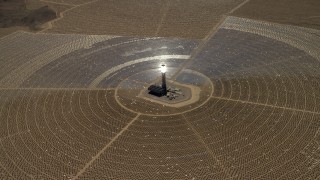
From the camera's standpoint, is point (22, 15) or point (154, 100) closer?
point (154, 100)

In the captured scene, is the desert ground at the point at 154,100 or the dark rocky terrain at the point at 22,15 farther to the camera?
the dark rocky terrain at the point at 22,15

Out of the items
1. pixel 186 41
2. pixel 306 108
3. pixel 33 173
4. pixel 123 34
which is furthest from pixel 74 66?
pixel 306 108

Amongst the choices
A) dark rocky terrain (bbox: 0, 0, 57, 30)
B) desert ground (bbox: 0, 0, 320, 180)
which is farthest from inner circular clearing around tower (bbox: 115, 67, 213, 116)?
dark rocky terrain (bbox: 0, 0, 57, 30)

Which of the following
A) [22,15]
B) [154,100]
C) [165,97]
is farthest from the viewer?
[22,15]

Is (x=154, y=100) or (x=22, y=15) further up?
(x=22, y=15)

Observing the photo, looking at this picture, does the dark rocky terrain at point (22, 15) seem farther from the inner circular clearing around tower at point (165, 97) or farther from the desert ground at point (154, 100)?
the inner circular clearing around tower at point (165, 97)

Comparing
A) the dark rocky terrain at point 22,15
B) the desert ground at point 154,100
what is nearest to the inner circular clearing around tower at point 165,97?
the desert ground at point 154,100

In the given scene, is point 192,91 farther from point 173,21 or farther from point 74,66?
point 173,21

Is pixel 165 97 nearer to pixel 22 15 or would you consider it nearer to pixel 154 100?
pixel 154 100

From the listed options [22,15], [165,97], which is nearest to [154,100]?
[165,97]

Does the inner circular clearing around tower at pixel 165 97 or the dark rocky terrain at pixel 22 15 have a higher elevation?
the dark rocky terrain at pixel 22 15
